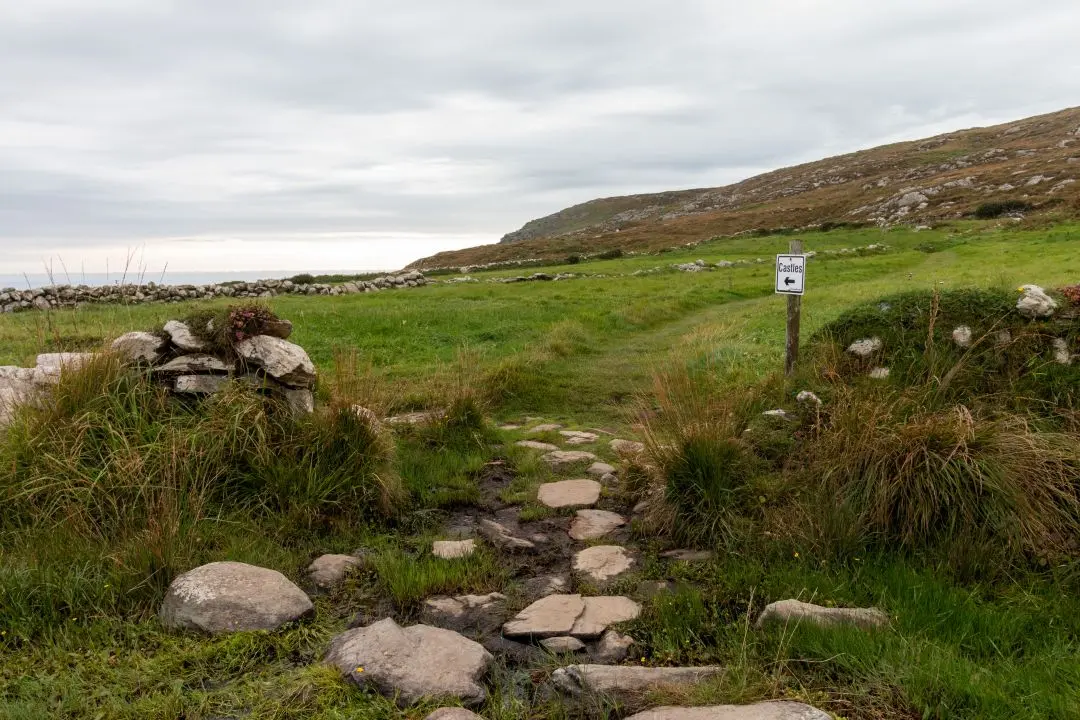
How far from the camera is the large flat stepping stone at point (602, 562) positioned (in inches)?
192

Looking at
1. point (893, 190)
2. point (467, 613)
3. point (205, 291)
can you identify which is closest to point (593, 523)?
point (467, 613)

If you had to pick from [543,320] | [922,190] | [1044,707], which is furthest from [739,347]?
[922,190]

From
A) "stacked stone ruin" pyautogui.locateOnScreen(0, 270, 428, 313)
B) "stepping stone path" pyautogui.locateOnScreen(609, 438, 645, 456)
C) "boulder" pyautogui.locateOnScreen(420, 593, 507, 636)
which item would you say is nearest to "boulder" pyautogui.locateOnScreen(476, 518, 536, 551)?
"boulder" pyautogui.locateOnScreen(420, 593, 507, 636)

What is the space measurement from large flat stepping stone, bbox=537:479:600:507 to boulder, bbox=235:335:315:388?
2496 millimetres

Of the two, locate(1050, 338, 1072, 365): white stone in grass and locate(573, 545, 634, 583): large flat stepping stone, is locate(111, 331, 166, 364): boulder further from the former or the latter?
locate(1050, 338, 1072, 365): white stone in grass

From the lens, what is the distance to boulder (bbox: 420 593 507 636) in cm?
425

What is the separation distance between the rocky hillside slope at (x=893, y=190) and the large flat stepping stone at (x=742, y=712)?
138ft

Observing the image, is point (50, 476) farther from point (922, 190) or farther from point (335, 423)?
point (922, 190)

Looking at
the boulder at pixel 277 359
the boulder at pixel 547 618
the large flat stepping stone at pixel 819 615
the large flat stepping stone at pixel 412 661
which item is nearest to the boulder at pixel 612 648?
the boulder at pixel 547 618

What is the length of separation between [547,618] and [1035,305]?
5.90 m

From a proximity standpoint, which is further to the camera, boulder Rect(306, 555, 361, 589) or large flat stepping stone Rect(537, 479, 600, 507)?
large flat stepping stone Rect(537, 479, 600, 507)

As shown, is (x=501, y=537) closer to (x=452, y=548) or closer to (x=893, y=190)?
(x=452, y=548)

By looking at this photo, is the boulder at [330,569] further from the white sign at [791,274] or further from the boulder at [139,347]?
the white sign at [791,274]

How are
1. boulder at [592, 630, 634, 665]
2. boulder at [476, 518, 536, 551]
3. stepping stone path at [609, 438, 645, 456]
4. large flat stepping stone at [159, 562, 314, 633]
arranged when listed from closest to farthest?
1. boulder at [592, 630, 634, 665]
2. large flat stepping stone at [159, 562, 314, 633]
3. boulder at [476, 518, 536, 551]
4. stepping stone path at [609, 438, 645, 456]
